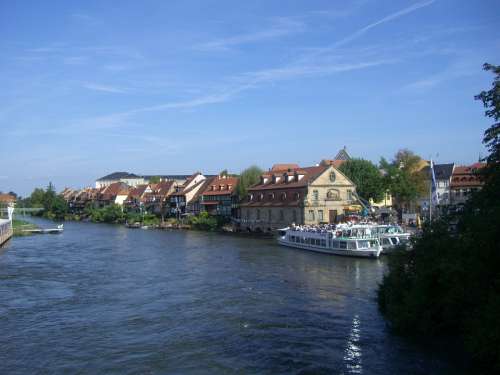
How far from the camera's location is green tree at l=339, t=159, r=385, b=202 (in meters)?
65.2

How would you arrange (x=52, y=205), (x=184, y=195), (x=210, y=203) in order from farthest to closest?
(x=52, y=205) → (x=184, y=195) → (x=210, y=203)

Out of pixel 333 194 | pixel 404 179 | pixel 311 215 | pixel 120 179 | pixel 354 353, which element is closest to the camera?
pixel 354 353

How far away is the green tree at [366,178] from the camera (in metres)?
65.2

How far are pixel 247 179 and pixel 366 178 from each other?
52.4 feet

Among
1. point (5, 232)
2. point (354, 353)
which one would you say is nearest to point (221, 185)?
point (5, 232)

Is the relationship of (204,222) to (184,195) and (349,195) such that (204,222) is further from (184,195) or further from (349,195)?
(349,195)

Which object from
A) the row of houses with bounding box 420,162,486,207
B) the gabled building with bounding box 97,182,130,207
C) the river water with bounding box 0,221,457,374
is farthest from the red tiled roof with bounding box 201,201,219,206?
the gabled building with bounding box 97,182,130,207

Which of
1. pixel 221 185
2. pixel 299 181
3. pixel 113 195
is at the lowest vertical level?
pixel 299 181

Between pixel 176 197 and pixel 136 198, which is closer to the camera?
pixel 176 197

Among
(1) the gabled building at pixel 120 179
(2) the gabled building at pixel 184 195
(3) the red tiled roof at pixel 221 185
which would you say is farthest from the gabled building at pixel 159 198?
(1) the gabled building at pixel 120 179

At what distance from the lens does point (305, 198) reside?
5725 centimetres

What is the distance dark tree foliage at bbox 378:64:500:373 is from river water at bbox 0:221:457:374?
49.1 inches

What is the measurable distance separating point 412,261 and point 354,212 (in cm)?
3995

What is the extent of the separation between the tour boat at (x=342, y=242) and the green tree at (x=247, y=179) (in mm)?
22792
